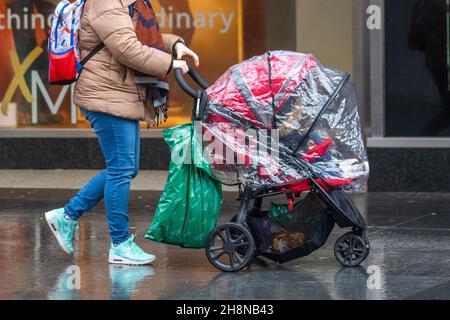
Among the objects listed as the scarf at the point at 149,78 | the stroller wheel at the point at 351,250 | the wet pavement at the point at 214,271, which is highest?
the scarf at the point at 149,78

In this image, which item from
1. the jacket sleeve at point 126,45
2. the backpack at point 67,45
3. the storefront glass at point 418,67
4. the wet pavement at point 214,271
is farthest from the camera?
the storefront glass at point 418,67

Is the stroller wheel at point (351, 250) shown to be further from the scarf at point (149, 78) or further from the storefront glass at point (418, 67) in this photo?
the storefront glass at point (418, 67)

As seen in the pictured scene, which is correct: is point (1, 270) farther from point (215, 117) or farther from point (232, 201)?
Result: point (232, 201)

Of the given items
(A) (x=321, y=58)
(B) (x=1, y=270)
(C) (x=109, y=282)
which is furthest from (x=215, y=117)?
(A) (x=321, y=58)

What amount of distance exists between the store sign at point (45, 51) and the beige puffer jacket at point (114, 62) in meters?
4.22

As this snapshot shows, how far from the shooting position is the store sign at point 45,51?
10.5 m

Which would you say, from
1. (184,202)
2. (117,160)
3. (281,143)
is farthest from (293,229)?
(117,160)

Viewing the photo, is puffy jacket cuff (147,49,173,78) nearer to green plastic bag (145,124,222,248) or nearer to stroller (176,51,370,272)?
stroller (176,51,370,272)

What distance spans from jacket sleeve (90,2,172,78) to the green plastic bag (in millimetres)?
378

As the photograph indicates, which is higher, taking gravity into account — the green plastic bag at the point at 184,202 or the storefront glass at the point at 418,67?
the storefront glass at the point at 418,67

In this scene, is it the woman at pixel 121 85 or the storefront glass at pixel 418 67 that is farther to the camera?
the storefront glass at pixel 418 67

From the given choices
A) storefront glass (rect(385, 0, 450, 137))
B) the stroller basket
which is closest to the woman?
the stroller basket

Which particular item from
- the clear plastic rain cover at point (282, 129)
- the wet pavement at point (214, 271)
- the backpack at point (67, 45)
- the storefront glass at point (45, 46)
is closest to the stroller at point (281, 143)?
the clear plastic rain cover at point (282, 129)

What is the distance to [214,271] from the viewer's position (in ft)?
20.5
